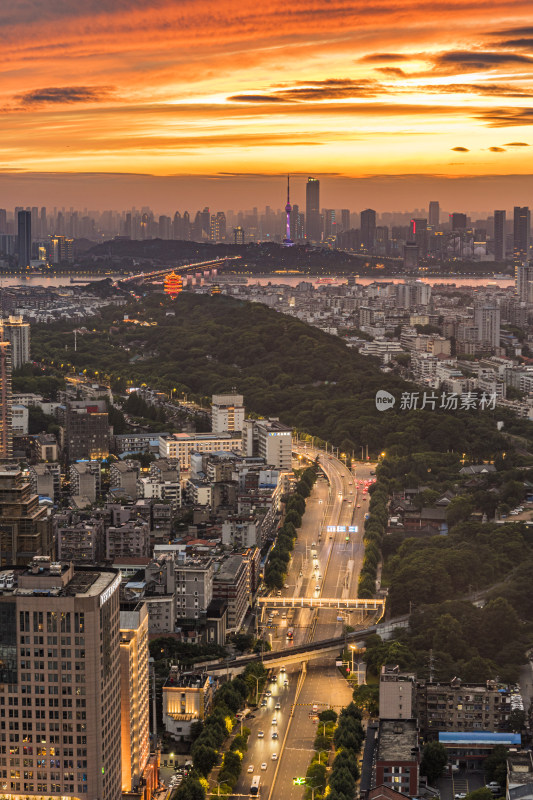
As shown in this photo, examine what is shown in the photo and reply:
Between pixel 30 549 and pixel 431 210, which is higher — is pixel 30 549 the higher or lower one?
the lower one

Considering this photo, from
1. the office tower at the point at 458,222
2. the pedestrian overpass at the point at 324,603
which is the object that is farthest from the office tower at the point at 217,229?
the pedestrian overpass at the point at 324,603

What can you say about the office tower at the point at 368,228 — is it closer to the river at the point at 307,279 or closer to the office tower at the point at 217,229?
the river at the point at 307,279

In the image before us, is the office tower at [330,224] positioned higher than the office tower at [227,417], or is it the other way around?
the office tower at [330,224]

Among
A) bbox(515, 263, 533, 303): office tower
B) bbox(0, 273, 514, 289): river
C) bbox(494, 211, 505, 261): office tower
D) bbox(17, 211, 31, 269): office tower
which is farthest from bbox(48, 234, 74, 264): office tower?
bbox(515, 263, 533, 303): office tower

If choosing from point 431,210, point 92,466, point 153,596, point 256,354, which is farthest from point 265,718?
point 431,210

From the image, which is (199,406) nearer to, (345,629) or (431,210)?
(345,629)

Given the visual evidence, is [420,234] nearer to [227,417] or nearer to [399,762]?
[227,417]
